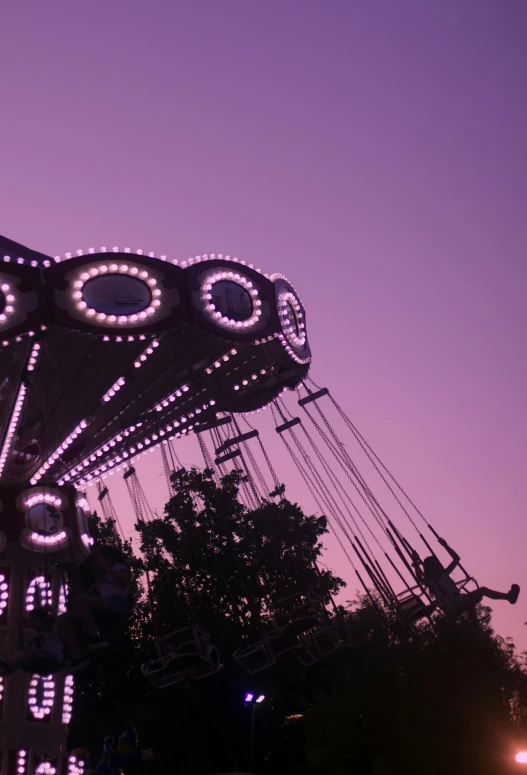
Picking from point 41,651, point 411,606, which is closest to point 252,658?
point 411,606

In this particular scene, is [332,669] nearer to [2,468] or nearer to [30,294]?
[2,468]

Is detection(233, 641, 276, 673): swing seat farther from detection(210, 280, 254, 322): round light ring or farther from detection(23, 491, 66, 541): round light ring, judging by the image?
detection(210, 280, 254, 322): round light ring

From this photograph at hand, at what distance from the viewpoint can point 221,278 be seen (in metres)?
12.8

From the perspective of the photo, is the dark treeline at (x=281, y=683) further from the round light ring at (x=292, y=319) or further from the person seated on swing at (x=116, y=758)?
the round light ring at (x=292, y=319)

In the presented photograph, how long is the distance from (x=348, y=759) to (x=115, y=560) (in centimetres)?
965

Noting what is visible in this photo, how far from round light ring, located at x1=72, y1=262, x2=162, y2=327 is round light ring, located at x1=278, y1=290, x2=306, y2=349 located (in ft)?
9.37

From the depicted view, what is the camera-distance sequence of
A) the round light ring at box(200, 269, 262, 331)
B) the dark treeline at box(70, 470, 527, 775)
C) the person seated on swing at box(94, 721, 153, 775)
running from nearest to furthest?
the person seated on swing at box(94, 721, 153, 775), the round light ring at box(200, 269, 262, 331), the dark treeline at box(70, 470, 527, 775)

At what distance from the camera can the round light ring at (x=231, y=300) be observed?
12.4 m

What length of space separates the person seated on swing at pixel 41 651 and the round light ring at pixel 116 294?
5.00m

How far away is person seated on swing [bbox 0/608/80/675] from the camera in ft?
37.1

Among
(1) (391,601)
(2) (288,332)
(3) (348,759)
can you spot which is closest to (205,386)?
(2) (288,332)

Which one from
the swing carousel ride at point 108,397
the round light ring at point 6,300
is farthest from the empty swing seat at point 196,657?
the round light ring at point 6,300

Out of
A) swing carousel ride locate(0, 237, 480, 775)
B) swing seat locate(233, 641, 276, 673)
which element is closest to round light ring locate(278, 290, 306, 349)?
swing carousel ride locate(0, 237, 480, 775)

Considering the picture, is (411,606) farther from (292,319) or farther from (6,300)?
(6,300)
